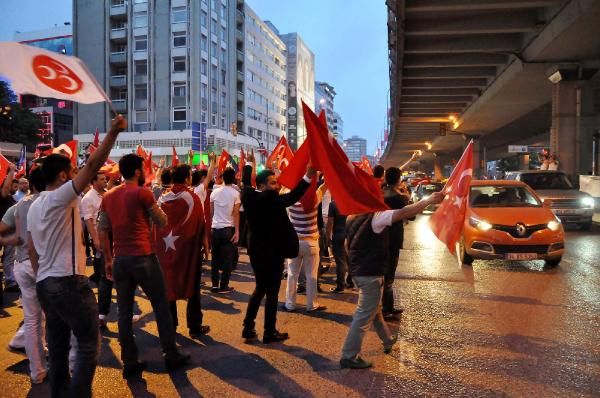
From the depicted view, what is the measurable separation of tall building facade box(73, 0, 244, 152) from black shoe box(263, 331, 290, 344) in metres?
55.2

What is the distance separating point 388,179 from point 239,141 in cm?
6528

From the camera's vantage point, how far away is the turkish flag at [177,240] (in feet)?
19.4

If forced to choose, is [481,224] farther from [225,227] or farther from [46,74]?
[46,74]

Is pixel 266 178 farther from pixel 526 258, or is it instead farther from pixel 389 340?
pixel 526 258

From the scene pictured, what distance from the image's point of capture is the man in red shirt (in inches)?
187

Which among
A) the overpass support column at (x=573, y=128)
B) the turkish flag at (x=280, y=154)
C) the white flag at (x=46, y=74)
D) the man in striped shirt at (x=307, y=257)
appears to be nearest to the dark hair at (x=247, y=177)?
the man in striped shirt at (x=307, y=257)

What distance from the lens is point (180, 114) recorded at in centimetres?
5928

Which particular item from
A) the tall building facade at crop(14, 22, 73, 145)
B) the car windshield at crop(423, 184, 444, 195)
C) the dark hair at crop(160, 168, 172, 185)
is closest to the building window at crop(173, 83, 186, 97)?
the tall building facade at crop(14, 22, 73, 145)

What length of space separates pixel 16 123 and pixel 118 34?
2276 centimetres

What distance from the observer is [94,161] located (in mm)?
3461

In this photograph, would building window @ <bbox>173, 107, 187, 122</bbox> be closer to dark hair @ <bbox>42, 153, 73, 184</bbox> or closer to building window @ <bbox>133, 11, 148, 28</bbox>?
building window @ <bbox>133, 11, 148, 28</bbox>

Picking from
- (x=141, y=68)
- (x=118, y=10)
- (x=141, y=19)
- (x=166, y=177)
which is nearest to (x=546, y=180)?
(x=166, y=177)

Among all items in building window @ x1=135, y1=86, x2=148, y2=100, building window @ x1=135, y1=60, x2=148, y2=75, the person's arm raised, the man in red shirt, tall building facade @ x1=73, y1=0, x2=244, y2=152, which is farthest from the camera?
building window @ x1=135, y1=86, x2=148, y2=100

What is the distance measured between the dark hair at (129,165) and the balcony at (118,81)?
196 ft
